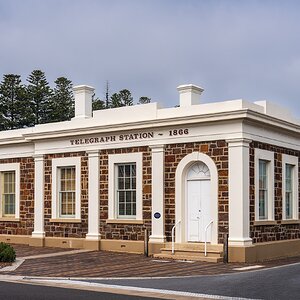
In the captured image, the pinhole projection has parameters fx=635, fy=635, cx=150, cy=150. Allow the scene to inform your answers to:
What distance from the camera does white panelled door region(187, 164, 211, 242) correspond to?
19.5 meters

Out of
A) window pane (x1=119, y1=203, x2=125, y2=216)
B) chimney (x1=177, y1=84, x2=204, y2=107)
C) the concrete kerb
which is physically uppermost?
chimney (x1=177, y1=84, x2=204, y2=107)

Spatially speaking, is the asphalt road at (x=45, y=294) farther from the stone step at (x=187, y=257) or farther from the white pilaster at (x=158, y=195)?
the white pilaster at (x=158, y=195)

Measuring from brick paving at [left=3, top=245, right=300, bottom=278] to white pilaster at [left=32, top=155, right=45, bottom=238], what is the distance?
3.69 m

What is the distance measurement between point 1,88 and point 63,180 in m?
28.8

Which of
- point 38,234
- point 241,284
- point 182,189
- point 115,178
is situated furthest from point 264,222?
point 38,234

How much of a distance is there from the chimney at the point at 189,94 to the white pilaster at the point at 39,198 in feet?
19.8

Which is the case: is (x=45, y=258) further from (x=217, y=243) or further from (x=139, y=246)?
(x=217, y=243)

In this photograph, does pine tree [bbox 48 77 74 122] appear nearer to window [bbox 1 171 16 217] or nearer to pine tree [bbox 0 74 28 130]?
pine tree [bbox 0 74 28 130]

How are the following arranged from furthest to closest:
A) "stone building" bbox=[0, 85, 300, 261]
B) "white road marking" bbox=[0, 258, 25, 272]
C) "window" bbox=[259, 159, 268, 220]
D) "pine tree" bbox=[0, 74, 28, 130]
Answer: "pine tree" bbox=[0, 74, 28, 130], "window" bbox=[259, 159, 268, 220], "stone building" bbox=[0, 85, 300, 261], "white road marking" bbox=[0, 258, 25, 272]

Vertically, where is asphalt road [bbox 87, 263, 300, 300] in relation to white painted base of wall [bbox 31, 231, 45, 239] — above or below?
below

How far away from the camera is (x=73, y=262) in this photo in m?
18.0

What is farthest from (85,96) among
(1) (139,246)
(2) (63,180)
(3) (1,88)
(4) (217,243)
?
(3) (1,88)

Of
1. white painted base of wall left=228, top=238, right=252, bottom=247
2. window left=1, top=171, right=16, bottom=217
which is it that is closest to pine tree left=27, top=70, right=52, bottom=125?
window left=1, top=171, right=16, bottom=217

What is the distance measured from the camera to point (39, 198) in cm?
2356
